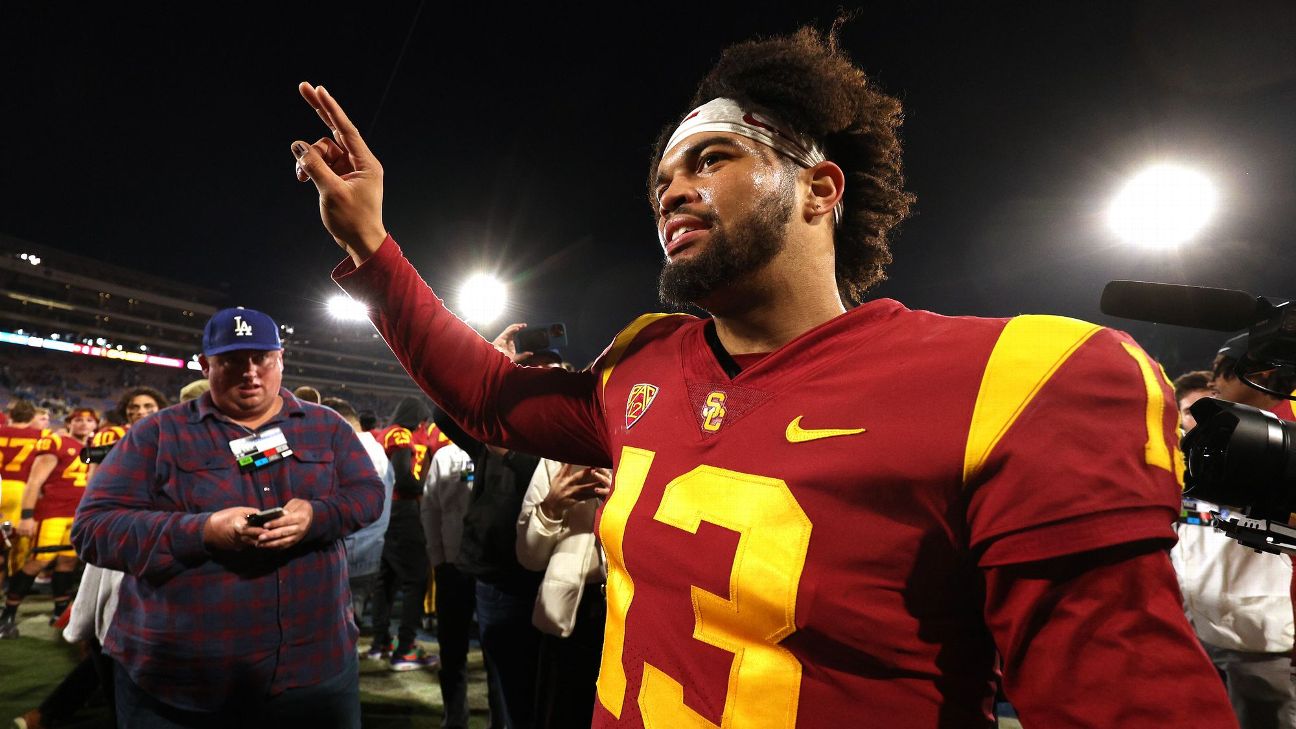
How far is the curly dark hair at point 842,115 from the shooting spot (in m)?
1.72

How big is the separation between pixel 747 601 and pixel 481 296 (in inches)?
909

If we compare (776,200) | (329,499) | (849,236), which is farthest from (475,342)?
(329,499)

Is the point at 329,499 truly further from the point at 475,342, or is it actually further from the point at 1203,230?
the point at 1203,230

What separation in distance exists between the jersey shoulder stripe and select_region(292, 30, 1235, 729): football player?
3 cm

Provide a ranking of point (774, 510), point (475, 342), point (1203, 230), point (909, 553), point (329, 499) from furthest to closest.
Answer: point (1203, 230)
point (329, 499)
point (475, 342)
point (774, 510)
point (909, 553)

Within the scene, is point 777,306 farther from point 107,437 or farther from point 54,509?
point 54,509

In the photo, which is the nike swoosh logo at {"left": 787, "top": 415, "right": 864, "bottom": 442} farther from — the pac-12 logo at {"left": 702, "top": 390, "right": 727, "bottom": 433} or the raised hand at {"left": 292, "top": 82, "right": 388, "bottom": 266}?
the raised hand at {"left": 292, "top": 82, "right": 388, "bottom": 266}

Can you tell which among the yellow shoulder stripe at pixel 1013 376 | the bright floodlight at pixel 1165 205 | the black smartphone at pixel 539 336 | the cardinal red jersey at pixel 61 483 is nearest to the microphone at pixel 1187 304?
the yellow shoulder stripe at pixel 1013 376

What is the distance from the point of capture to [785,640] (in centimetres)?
104

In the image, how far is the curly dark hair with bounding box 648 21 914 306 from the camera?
1.72 meters

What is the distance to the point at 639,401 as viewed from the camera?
1.52 meters

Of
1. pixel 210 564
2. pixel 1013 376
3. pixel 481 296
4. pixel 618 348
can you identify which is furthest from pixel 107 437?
pixel 481 296

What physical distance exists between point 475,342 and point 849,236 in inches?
46.5

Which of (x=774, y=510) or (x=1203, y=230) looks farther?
(x=1203, y=230)
